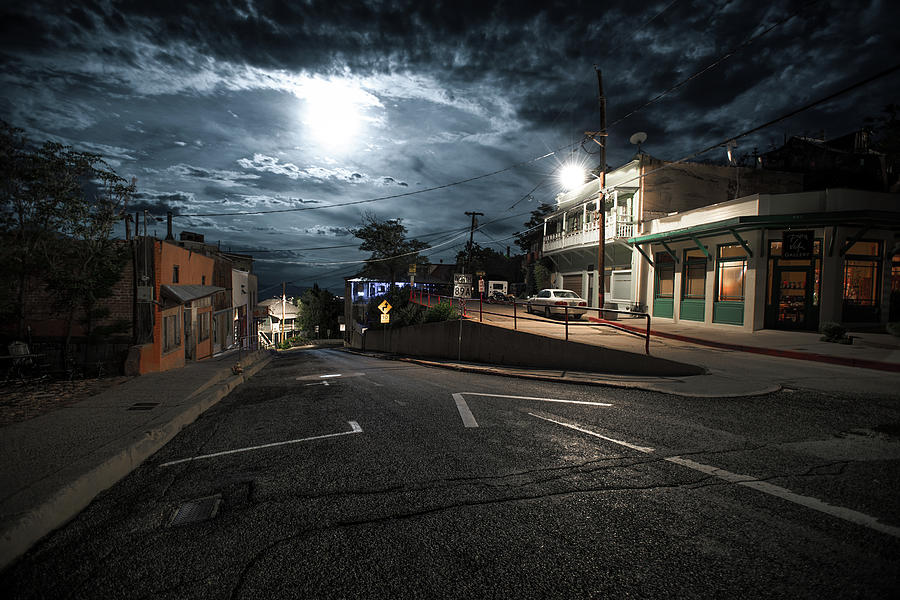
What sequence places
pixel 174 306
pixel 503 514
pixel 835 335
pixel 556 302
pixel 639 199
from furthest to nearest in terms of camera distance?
pixel 639 199
pixel 556 302
pixel 174 306
pixel 835 335
pixel 503 514

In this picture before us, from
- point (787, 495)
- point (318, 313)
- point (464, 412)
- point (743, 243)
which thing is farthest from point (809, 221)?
point (318, 313)

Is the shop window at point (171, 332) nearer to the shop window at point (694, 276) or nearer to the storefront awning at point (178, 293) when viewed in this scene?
the storefront awning at point (178, 293)

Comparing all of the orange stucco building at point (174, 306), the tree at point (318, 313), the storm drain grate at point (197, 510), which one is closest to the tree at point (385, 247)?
the tree at point (318, 313)

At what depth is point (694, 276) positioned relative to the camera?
62.8 feet

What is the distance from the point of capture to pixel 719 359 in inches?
439

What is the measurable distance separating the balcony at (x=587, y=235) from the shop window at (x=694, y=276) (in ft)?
13.0

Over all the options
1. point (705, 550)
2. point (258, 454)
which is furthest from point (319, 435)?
point (705, 550)

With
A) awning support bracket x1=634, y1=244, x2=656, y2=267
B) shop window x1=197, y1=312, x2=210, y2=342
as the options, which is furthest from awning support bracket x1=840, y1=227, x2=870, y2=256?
shop window x1=197, y1=312, x2=210, y2=342

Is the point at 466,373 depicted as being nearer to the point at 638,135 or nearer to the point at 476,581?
the point at 476,581

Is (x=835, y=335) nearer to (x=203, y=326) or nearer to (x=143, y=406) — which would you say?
(x=143, y=406)

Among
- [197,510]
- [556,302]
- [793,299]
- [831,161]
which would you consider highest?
[831,161]

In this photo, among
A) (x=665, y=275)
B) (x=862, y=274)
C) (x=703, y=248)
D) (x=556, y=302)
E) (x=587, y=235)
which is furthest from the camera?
(x=587, y=235)

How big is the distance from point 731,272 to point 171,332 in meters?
22.7

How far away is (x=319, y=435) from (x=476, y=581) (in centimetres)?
373
